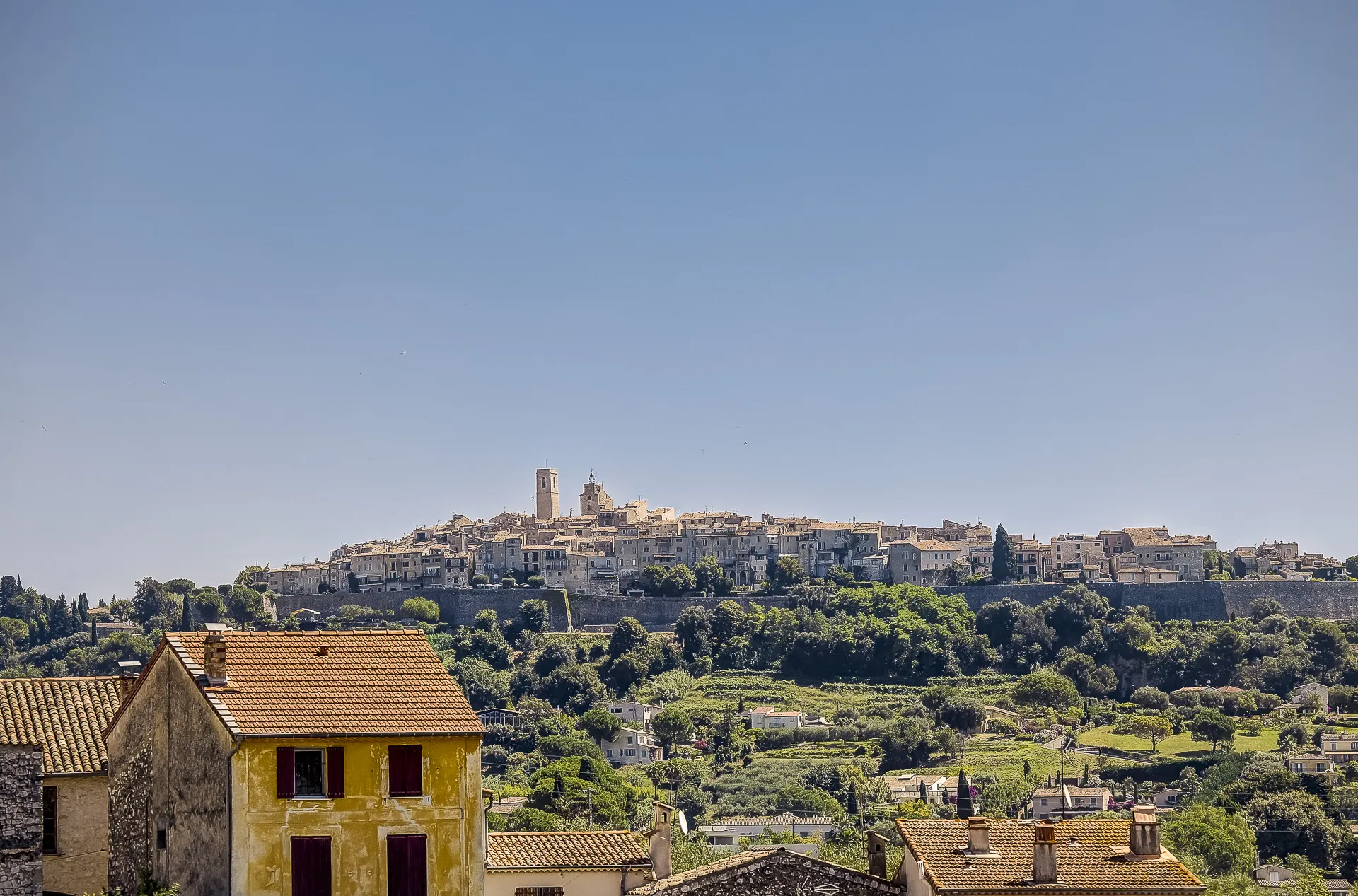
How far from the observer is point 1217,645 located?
13762 cm

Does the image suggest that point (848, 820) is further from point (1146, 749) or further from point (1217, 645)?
point (1217, 645)

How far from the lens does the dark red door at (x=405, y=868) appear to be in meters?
22.6

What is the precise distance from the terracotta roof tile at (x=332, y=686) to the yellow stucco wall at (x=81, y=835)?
83.5 inches

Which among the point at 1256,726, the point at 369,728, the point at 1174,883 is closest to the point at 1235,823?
the point at 1256,726

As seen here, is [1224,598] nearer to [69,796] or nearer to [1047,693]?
[1047,693]

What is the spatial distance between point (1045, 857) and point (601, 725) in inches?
3758

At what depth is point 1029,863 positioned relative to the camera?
26.6m

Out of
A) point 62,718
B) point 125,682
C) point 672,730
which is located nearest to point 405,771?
point 125,682


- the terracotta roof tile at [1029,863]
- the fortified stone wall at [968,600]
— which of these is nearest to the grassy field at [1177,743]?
A: the fortified stone wall at [968,600]

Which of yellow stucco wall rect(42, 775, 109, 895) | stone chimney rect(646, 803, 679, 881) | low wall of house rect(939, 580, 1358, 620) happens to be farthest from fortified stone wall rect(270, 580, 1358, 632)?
yellow stucco wall rect(42, 775, 109, 895)

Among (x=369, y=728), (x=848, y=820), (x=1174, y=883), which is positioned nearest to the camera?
(x=369, y=728)

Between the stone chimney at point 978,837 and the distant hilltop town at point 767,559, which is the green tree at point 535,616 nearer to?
the distant hilltop town at point 767,559

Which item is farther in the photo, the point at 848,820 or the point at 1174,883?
the point at 848,820

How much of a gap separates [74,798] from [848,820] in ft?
233
